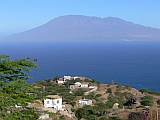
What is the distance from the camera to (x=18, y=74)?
4.27 metres

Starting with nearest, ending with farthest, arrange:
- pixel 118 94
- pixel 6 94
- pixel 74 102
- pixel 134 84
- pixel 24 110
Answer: pixel 6 94, pixel 24 110, pixel 74 102, pixel 118 94, pixel 134 84

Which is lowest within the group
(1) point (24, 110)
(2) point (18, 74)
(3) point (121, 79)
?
(3) point (121, 79)

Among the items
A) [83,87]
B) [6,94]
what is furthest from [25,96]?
[83,87]

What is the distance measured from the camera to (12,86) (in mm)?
4000

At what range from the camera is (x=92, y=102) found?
2286 cm

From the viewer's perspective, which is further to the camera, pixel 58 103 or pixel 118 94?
pixel 118 94

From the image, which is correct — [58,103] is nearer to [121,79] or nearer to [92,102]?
[92,102]

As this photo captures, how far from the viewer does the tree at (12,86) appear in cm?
398

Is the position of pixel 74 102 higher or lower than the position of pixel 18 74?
lower

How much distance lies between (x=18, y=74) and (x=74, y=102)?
17762 millimetres

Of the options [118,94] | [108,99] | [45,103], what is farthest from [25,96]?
[118,94]

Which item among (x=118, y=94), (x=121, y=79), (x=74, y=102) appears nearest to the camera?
(x=74, y=102)

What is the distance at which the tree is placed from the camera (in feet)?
13.1

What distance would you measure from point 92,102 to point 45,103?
417cm
